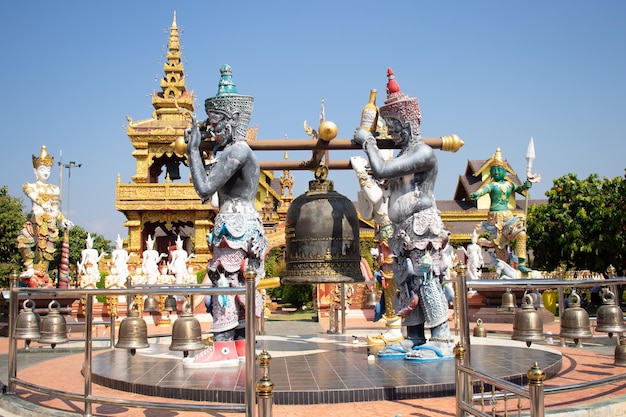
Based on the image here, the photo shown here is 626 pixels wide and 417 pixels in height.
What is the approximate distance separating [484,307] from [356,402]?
10.8 m

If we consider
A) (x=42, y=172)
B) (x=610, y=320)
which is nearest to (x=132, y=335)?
(x=610, y=320)

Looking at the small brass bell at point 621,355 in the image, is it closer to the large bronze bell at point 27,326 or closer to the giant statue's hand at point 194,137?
the giant statue's hand at point 194,137

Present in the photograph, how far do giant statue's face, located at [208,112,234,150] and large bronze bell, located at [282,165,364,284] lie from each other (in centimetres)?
127

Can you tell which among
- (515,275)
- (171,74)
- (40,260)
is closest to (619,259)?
(515,275)

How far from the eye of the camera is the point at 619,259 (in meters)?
21.2

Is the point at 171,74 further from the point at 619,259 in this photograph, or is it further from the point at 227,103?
the point at 227,103

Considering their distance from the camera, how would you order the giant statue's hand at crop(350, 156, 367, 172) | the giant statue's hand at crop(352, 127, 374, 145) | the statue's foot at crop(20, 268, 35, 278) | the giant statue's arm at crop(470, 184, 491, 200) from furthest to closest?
the giant statue's arm at crop(470, 184, 491, 200), the statue's foot at crop(20, 268, 35, 278), the giant statue's hand at crop(350, 156, 367, 172), the giant statue's hand at crop(352, 127, 374, 145)

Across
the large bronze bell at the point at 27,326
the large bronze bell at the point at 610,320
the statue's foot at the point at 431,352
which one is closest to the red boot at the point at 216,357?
the large bronze bell at the point at 27,326

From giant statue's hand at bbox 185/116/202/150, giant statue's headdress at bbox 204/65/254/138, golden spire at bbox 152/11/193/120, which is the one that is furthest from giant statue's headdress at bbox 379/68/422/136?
golden spire at bbox 152/11/193/120

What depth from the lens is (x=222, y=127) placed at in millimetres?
6598

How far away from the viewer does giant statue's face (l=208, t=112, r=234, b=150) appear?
21.6 feet

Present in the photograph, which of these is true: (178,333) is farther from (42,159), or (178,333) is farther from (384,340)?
(42,159)

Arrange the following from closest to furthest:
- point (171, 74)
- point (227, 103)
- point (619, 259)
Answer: point (227, 103)
point (619, 259)
point (171, 74)

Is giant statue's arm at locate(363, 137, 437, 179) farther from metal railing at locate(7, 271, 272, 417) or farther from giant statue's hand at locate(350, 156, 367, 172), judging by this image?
metal railing at locate(7, 271, 272, 417)
